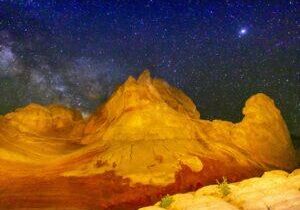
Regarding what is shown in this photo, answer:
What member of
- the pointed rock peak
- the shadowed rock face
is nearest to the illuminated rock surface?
the shadowed rock face

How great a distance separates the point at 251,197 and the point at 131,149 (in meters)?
10.7

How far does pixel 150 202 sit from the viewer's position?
19.8 metres

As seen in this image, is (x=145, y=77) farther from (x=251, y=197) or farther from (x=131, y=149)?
(x=251, y=197)

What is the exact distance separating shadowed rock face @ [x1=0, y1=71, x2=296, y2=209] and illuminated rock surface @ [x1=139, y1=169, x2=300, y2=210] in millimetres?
4954

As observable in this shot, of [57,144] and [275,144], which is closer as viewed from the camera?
[57,144]

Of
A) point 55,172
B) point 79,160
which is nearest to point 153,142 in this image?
point 79,160

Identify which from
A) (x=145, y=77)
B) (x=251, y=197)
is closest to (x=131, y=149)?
(x=145, y=77)

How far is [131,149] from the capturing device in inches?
933

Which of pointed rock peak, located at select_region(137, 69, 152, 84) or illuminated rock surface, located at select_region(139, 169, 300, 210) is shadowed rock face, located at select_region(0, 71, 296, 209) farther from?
illuminated rock surface, located at select_region(139, 169, 300, 210)

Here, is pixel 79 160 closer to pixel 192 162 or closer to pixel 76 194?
pixel 76 194

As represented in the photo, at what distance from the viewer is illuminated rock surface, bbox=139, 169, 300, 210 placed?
1293 cm

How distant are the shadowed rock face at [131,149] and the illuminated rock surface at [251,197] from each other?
4.95 m

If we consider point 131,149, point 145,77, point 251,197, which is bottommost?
point 251,197

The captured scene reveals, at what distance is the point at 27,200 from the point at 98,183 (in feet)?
12.1
